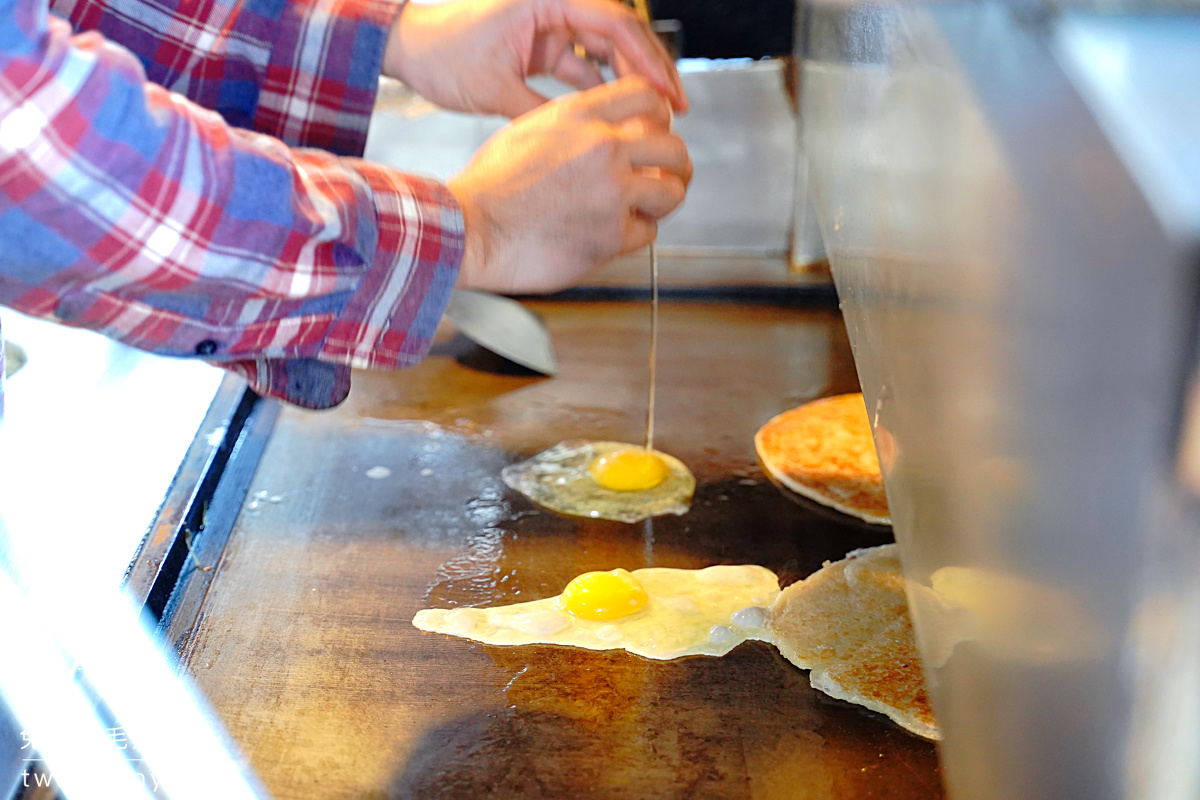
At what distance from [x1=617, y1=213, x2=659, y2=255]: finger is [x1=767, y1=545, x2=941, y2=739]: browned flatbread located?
18.7 inches

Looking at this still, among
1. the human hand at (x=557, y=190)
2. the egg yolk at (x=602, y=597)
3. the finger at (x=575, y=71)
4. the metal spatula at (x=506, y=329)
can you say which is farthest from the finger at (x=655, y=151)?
the metal spatula at (x=506, y=329)

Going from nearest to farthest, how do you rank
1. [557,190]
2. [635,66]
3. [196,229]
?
[196,229]
[557,190]
[635,66]

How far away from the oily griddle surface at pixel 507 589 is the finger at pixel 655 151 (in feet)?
1.78

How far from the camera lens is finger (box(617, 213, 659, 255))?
1.10m

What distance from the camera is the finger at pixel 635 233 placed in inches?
43.3

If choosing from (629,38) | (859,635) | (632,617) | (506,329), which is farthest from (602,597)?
(506,329)

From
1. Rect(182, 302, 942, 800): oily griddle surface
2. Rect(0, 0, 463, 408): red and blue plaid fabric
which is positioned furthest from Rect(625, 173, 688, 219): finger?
Rect(182, 302, 942, 800): oily griddle surface

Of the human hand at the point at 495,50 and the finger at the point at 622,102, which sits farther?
the human hand at the point at 495,50

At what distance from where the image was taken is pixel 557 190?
104cm

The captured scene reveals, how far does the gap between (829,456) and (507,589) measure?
0.57 metres

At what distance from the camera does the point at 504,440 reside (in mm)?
1720

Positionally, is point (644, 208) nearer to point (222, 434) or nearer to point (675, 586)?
point (675, 586)

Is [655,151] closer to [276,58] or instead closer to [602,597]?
[602,597]

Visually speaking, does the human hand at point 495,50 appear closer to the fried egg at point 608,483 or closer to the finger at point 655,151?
the finger at point 655,151
